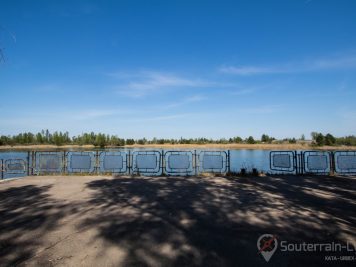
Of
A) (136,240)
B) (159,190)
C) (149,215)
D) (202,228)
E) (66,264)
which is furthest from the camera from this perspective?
(159,190)

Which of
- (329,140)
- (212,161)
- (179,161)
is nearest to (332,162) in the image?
(212,161)

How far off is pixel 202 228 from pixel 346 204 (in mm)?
5219

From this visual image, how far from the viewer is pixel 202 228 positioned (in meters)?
5.69

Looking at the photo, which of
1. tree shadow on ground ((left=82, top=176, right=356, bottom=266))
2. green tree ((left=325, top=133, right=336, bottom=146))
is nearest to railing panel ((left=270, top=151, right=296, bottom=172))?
tree shadow on ground ((left=82, top=176, right=356, bottom=266))

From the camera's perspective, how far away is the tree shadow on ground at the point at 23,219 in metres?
4.52

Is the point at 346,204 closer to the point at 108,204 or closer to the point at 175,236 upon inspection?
the point at 175,236

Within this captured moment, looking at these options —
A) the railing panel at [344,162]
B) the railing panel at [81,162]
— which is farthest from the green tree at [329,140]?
the railing panel at [81,162]

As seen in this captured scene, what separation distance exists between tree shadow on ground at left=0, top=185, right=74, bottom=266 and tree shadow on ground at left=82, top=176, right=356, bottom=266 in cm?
103

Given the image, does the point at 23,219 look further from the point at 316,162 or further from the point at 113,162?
the point at 316,162

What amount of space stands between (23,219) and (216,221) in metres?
4.76

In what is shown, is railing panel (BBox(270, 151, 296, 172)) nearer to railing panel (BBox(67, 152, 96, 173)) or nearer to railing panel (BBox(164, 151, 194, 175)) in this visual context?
railing panel (BBox(164, 151, 194, 175))

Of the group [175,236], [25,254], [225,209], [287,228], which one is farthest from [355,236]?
[25,254]

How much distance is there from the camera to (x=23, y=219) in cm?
639

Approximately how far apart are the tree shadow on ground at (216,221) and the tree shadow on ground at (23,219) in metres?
1.03
